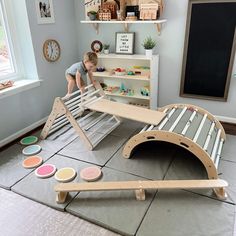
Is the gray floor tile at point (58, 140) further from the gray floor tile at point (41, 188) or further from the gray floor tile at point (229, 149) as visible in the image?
the gray floor tile at point (229, 149)

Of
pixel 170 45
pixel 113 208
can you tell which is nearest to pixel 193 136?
pixel 113 208

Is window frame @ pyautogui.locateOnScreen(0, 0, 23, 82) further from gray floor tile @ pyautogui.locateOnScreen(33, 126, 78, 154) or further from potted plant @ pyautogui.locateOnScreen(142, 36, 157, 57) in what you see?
potted plant @ pyautogui.locateOnScreen(142, 36, 157, 57)

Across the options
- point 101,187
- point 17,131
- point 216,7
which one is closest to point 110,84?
point 17,131

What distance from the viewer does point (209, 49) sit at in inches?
113

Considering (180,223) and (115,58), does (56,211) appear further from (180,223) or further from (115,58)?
(115,58)

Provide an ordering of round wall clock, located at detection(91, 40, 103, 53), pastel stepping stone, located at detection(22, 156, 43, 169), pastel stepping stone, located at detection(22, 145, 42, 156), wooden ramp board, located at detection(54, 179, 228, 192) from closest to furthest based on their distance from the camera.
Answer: wooden ramp board, located at detection(54, 179, 228, 192) → pastel stepping stone, located at detection(22, 156, 43, 169) → pastel stepping stone, located at detection(22, 145, 42, 156) → round wall clock, located at detection(91, 40, 103, 53)

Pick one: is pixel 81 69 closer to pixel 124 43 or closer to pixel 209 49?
pixel 124 43

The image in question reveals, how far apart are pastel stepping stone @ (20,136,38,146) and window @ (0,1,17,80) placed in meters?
0.79

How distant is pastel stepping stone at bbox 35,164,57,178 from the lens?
6.99ft

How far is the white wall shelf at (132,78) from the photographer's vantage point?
3.11 metres

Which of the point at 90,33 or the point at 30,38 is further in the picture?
the point at 90,33

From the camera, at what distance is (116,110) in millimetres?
2561

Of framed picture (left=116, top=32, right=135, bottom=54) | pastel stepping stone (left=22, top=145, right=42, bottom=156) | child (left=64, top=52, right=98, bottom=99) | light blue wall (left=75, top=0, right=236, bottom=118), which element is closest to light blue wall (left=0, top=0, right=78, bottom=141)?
light blue wall (left=75, top=0, right=236, bottom=118)

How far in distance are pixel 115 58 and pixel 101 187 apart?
2.10 meters
